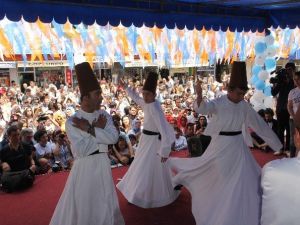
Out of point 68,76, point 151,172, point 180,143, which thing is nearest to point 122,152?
point 180,143

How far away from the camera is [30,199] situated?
5.17 metres

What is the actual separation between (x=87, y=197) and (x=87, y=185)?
11 cm

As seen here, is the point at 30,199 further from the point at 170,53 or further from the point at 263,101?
the point at 170,53

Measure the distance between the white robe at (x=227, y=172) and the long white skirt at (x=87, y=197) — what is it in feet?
3.57

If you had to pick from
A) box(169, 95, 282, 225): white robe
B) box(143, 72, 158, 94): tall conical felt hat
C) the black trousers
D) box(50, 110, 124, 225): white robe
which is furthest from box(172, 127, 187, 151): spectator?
box(50, 110, 124, 225): white robe

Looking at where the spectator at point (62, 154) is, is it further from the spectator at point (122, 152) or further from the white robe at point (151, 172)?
the white robe at point (151, 172)

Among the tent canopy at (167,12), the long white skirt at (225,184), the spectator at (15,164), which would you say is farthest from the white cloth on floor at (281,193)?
the spectator at (15,164)

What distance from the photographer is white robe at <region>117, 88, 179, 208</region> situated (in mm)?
4547

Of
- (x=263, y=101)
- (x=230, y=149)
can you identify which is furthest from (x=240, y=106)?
(x=263, y=101)

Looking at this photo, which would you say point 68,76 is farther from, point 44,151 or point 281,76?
point 281,76

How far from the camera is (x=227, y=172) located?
12.5 ft

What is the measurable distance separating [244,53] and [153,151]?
8.47m

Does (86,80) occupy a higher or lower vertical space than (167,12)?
lower

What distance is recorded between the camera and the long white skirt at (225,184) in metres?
3.62
